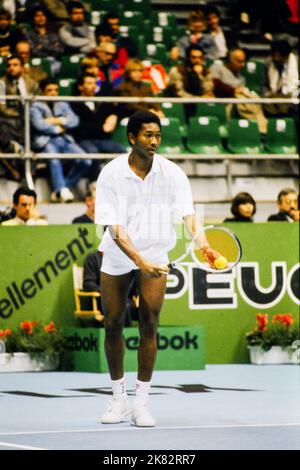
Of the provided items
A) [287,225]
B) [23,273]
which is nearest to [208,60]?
[287,225]

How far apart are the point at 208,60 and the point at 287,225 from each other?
6.13 metres

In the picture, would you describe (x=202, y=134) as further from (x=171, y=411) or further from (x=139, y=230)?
(x=139, y=230)

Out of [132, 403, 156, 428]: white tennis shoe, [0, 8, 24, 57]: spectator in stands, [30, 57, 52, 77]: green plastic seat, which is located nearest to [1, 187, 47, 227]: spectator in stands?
[0, 8, 24, 57]: spectator in stands

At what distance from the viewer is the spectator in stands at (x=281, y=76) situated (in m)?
18.9

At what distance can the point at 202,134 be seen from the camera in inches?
707

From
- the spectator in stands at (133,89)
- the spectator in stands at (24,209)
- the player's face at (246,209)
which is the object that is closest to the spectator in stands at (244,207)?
the player's face at (246,209)

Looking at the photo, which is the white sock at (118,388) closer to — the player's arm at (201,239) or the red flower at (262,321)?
the player's arm at (201,239)

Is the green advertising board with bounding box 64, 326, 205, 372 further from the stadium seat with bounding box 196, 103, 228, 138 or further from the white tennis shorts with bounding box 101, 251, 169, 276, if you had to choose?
the stadium seat with bounding box 196, 103, 228, 138

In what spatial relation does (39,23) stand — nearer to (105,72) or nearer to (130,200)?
(105,72)

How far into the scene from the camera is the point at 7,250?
1362 centimetres

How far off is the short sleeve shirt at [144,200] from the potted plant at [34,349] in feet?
16.5

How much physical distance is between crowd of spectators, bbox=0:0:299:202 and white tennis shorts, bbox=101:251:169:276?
7473 mm

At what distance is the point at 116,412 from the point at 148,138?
1.96 meters

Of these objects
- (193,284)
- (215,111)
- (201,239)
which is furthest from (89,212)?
(201,239)
